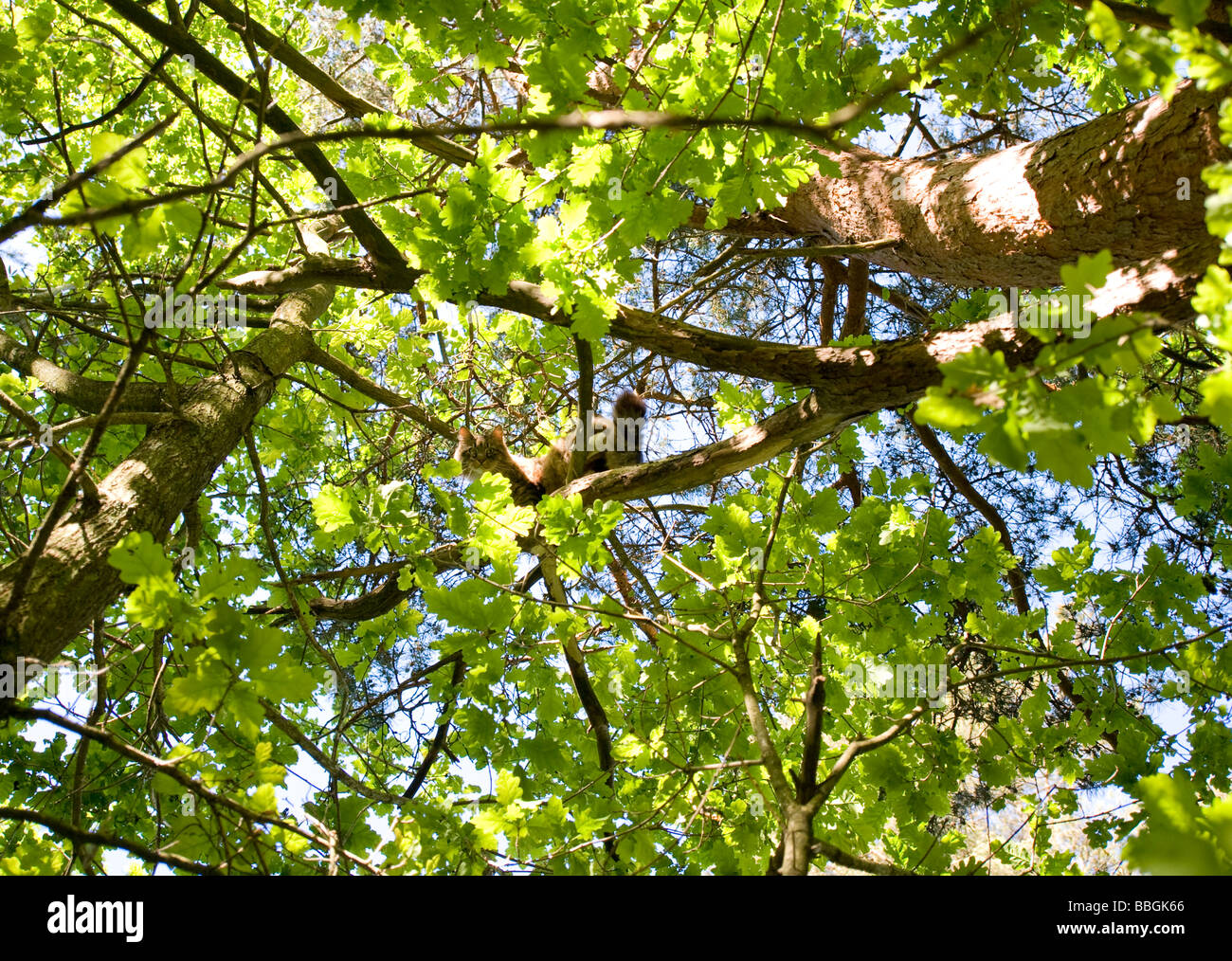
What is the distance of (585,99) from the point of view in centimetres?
249

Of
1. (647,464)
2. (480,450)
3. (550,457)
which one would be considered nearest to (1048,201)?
(647,464)

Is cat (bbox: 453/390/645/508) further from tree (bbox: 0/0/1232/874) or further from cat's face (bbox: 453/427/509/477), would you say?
tree (bbox: 0/0/1232/874)

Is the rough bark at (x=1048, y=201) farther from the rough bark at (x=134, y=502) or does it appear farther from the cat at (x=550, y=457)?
the rough bark at (x=134, y=502)

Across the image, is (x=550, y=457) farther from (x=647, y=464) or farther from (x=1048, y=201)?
(x=1048, y=201)

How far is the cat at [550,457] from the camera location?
3551 millimetres

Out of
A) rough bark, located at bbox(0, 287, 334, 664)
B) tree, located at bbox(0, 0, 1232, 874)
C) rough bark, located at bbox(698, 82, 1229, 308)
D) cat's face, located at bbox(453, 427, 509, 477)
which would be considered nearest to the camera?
tree, located at bbox(0, 0, 1232, 874)

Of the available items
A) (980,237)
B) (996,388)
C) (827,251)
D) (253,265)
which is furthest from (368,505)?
(253,265)

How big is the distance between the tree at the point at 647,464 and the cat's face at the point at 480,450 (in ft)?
0.81

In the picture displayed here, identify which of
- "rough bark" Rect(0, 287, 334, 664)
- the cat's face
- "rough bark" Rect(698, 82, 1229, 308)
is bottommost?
"rough bark" Rect(0, 287, 334, 664)

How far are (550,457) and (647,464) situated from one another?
609mm

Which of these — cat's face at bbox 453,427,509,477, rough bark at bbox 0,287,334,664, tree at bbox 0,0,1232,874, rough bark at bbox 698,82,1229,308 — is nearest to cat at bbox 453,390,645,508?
cat's face at bbox 453,427,509,477

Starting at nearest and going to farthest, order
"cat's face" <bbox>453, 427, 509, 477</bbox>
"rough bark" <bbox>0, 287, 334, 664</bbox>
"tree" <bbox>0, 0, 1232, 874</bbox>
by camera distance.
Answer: "tree" <bbox>0, 0, 1232, 874</bbox>, "rough bark" <bbox>0, 287, 334, 664</bbox>, "cat's face" <bbox>453, 427, 509, 477</bbox>

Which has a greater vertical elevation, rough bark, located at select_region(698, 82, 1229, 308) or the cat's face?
rough bark, located at select_region(698, 82, 1229, 308)

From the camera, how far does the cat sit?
3.55 metres
